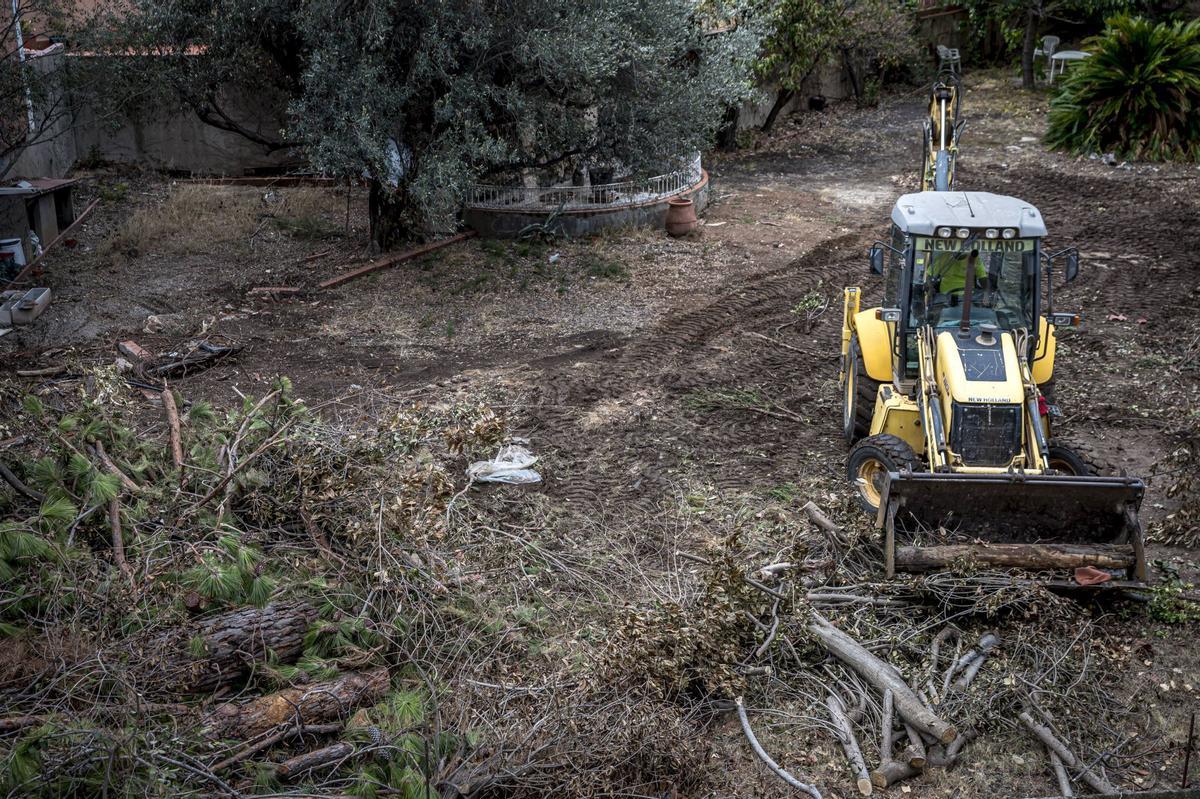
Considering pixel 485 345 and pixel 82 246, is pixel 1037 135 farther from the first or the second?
pixel 82 246

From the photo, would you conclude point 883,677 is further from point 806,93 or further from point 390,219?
point 806,93

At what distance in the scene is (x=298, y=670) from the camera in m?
5.55

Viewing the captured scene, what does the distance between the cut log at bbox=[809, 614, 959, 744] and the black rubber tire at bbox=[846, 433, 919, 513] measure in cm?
146

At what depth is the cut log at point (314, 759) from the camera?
16.1ft

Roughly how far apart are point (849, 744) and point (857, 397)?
12.2 feet

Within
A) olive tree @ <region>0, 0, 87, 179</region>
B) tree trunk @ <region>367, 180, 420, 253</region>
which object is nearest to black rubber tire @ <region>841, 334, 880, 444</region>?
tree trunk @ <region>367, 180, 420, 253</region>

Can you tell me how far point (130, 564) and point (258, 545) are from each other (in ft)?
2.87

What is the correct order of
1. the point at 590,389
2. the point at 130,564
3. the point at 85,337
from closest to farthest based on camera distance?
the point at 130,564
the point at 590,389
the point at 85,337

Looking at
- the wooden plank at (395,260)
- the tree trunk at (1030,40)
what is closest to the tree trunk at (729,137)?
the tree trunk at (1030,40)

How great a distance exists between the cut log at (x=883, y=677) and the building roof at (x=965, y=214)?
3.17 meters

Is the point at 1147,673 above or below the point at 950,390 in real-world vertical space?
below

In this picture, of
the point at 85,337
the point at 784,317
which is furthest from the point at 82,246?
the point at 784,317

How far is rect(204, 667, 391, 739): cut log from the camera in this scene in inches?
202

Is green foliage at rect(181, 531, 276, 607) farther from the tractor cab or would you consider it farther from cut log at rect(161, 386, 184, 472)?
the tractor cab
